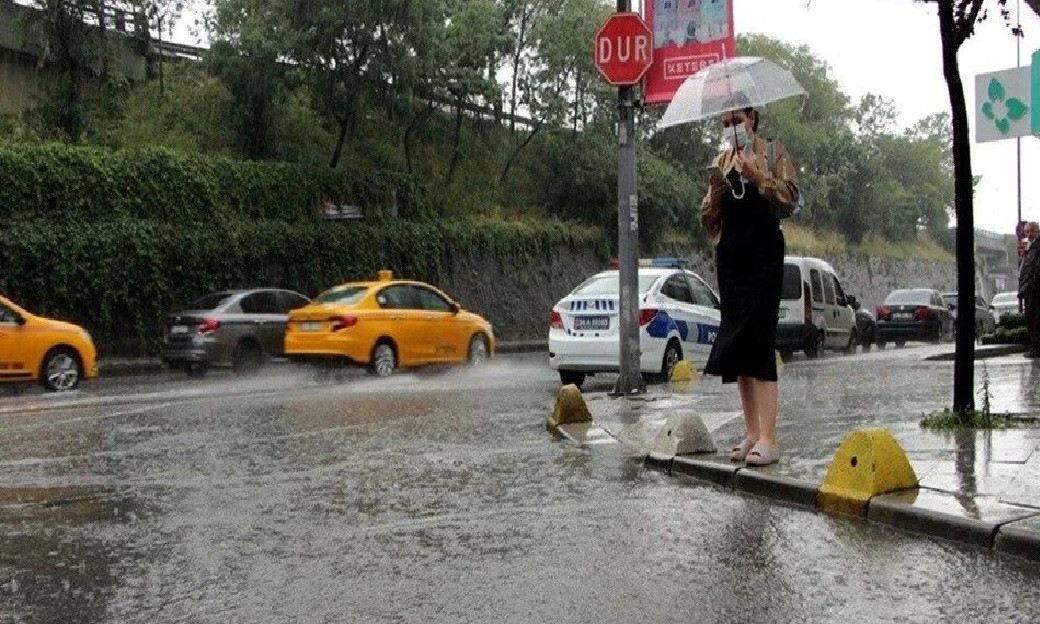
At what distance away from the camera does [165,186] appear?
2614 cm

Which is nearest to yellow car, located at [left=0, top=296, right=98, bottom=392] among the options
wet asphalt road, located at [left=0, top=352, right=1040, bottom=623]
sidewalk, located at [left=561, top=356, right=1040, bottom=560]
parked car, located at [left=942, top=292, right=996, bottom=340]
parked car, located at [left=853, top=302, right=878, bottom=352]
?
wet asphalt road, located at [left=0, top=352, right=1040, bottom=623]

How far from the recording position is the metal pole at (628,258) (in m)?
13.1

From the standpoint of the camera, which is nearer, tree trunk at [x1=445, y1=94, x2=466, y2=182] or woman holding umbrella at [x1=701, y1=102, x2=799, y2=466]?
woman holding umbrella at [x1=701, y1=102, x2=799, y2=466]

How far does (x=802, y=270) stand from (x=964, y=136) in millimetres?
13690

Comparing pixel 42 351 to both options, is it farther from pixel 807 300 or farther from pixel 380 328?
pixel 807 300

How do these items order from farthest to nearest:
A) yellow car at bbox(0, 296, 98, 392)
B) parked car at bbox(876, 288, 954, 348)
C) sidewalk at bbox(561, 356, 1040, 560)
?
parked car at bbox(876, 288, 954, 348) < yellow car at bbox(0, 296, 98, 392) < sidewalk at bbox(561, 356, 1040, 560)

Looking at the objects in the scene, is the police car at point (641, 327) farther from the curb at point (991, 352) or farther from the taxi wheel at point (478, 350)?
the curb at point (991, 352)

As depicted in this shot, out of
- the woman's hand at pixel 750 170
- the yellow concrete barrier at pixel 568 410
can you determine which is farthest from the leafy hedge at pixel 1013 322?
the woman's hand at pixel 750 170

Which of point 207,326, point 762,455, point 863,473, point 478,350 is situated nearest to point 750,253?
point 762,455

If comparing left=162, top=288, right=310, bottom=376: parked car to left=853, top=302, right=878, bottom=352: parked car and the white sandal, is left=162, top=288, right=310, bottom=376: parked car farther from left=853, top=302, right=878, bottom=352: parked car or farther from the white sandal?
left=853, top=302, right=878, bottom=352: parked car

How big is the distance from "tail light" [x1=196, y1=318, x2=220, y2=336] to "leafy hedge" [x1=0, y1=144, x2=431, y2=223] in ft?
18.0

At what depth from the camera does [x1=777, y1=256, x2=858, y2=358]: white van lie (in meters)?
22.7

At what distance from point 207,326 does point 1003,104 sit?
13.5 metres

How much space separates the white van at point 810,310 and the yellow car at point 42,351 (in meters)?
12.3
